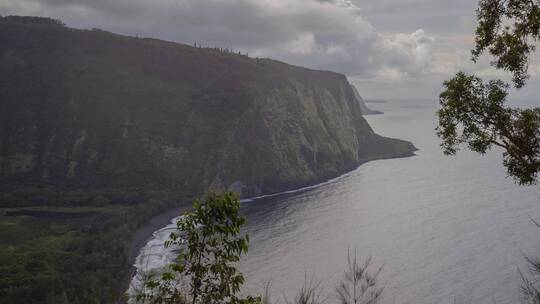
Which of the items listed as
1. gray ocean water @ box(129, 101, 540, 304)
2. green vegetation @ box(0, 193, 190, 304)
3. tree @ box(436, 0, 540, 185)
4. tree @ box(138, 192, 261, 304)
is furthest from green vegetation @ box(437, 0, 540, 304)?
green vegetation @ box(0, 193, 190, 304)

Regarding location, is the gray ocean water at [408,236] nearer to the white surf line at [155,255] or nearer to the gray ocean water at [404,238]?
the gray ocean water at [404,238]

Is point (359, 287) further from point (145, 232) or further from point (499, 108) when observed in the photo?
point (145, 232)

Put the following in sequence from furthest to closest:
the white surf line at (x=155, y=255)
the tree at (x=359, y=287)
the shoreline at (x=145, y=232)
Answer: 1. the shoreline at (x=145, y=232)
2. the white surf line at (x=155, y=255)
3. the tree at (x=359, y=287)

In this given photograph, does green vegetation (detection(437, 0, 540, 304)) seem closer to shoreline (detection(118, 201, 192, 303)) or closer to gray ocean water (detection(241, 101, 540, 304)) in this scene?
gray ocean water (detection(241, 101, 540, 304))

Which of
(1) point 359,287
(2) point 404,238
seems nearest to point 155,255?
(1) point 359,287

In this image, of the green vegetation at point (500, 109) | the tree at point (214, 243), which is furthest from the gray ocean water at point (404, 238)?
the tree at point (214, 243)

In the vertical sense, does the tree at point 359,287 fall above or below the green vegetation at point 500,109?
below

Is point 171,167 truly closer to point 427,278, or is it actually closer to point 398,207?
point 398,207

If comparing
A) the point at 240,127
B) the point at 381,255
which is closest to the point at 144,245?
the point at 381,255
